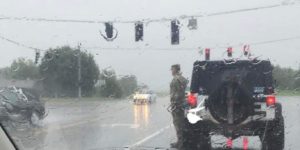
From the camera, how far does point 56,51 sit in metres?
7.54

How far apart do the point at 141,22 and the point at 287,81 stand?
1.88 metres

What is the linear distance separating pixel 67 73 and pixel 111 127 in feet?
15.5

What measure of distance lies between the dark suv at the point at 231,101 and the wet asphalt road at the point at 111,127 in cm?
31

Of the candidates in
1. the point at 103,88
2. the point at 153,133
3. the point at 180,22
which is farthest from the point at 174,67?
the point at 153,133

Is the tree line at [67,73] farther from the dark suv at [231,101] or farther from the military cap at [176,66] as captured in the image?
the dark suv at [231,101]

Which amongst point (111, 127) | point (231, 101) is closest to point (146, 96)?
point (231, 101)

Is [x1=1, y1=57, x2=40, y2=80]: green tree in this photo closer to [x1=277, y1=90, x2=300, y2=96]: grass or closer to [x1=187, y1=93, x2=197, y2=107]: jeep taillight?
[x1=187, y1=93, x2=197, y2=107]: jeep taillight

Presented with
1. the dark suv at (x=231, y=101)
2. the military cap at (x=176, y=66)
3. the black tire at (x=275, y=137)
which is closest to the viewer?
the military cap at (x=176, y=66)

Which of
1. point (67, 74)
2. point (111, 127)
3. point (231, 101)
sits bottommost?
point (111, 127)

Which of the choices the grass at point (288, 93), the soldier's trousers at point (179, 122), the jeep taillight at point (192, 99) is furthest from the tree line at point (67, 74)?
the soldier's trousers at point (179, 122)

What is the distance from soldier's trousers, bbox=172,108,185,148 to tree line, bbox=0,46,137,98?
5.97 ft

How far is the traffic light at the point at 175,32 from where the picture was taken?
8265mm

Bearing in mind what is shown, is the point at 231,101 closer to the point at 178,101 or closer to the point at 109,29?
the point at 178,101

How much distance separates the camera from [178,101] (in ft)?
30.4
